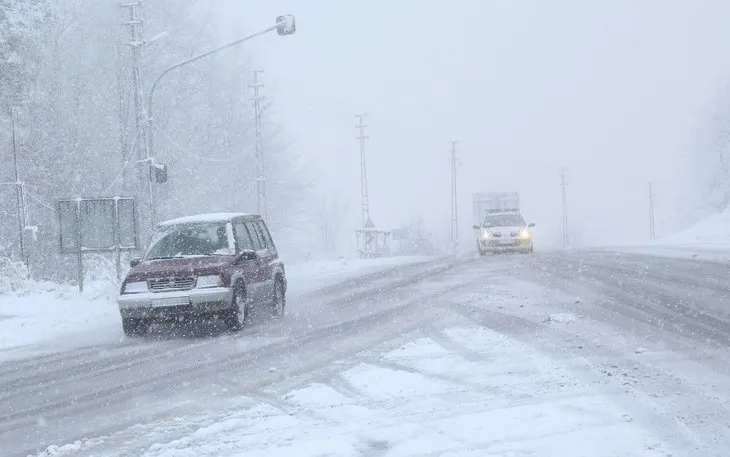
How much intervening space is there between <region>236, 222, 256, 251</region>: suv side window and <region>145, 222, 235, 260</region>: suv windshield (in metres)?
0.26

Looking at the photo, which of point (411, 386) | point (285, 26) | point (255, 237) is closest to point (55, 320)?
point (255, 237)

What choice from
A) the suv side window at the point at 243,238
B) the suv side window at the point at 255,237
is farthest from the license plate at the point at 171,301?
the suv side window at the point at 255,237

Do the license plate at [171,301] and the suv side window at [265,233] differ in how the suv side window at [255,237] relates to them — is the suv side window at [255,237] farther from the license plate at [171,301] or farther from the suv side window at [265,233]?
the license plate at [171,301]

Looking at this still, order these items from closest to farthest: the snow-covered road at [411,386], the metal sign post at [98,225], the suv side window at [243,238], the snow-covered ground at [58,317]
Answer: the snow-covered road at [411,386], the snow-covered ground at [58,317], the suv side window at [243,238], the metal sign post at [98,225]

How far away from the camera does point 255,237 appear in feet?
48.5

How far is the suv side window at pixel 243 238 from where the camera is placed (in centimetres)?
1380

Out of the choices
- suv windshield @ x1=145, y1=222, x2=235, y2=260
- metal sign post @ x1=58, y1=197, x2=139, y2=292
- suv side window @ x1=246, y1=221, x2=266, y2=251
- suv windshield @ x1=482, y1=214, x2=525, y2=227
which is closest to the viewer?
suv windshield @ x1=145, y1=222, x2=235, y2=260

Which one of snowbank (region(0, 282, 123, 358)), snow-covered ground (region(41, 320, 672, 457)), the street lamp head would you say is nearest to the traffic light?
snowbank (region(0, 282, 123, 358))

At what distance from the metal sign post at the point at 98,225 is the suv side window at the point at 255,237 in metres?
5.71

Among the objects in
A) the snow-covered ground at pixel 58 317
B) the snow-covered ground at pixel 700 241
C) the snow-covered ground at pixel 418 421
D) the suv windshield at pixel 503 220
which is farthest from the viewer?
the suv windshield at pixel 503 220

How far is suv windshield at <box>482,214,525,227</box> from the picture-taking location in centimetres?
3247

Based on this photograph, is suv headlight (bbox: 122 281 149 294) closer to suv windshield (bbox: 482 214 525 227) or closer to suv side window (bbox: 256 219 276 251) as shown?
suv side window (bbox: 256 219 276 251)

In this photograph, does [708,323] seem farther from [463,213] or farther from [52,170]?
[463,213]

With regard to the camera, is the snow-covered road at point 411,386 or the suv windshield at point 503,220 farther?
the suv windshield at point 503,220
